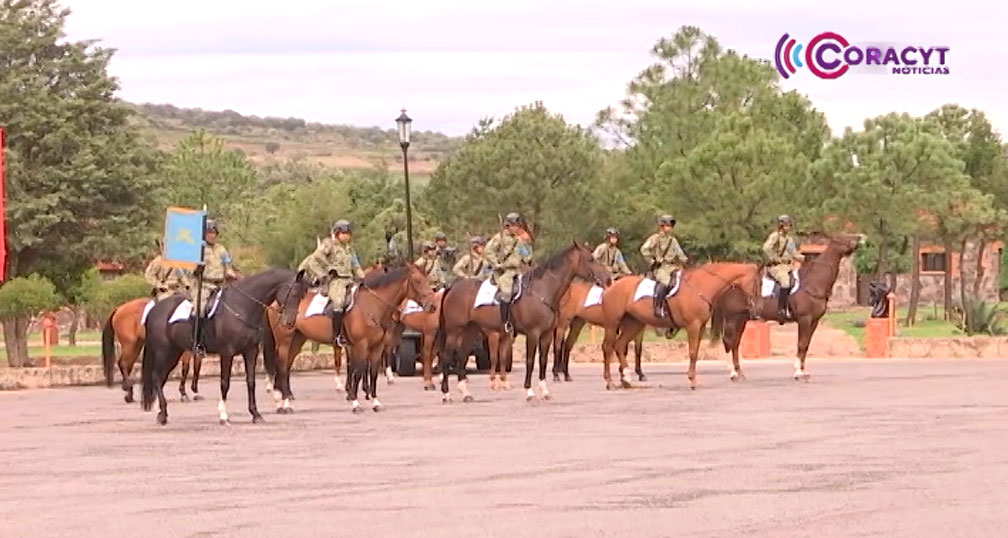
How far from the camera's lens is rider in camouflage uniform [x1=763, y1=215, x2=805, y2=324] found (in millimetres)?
34906

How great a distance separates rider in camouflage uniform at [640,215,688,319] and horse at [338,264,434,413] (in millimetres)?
5657

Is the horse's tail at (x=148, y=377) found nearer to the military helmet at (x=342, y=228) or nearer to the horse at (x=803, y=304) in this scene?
the military helmet at (x=342, y=228)

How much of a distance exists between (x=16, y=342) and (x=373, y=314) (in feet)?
60.7

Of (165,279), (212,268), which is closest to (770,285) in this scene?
(165,279)

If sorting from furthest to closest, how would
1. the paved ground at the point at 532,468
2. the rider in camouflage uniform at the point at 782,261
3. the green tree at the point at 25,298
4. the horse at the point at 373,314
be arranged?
the green tree at the point at 25,298
the rider in camouflage uniform at the point at 782,261
the horse at the point at 373,314
the paved ground at the point at 532,468

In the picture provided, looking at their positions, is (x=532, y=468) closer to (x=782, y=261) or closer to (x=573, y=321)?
(x=782, y=261)

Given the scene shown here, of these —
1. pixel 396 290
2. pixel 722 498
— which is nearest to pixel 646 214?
pixel 396 290

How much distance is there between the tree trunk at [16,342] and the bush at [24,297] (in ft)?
8.02

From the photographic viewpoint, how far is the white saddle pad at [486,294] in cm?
3056

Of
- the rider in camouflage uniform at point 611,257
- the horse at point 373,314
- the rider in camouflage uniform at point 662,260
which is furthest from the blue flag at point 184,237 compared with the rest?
the rider in camouflage uniform at point 611,257

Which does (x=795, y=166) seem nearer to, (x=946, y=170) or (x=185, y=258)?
(x=946, y=170)

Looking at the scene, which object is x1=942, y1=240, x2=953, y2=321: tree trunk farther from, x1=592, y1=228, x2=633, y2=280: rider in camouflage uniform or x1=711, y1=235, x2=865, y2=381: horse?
x1=711, y1=235, x2=865, y2=381: horse

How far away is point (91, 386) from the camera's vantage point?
39500 mm

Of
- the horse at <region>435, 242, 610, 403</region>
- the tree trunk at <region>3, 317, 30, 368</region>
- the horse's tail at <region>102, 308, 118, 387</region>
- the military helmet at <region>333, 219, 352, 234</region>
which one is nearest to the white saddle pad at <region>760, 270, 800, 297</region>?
the horse at <region>435, 242, 610, 403</region>
